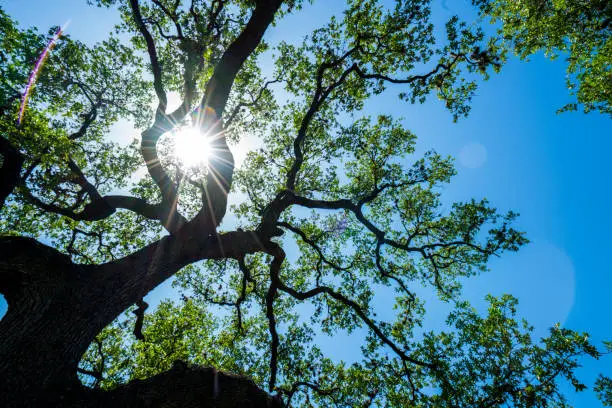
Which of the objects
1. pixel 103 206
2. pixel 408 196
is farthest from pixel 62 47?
pixel 408 196

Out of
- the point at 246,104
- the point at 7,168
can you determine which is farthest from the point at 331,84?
the point at 7,168

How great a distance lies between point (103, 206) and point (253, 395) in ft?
23.3

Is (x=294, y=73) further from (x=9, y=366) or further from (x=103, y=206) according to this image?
(x=9, y=366)

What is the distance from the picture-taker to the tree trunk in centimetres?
364

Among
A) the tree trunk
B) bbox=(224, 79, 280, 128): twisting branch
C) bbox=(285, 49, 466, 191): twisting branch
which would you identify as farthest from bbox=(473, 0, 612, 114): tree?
the tree trunk

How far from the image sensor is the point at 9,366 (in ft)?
12.2

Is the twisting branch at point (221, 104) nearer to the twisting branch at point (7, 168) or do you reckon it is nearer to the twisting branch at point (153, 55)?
the twisting branch at point (153, 55)

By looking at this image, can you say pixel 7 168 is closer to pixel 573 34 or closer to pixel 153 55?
pixel 153 55

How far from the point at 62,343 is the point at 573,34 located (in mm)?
22405

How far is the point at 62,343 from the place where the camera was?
433 cm

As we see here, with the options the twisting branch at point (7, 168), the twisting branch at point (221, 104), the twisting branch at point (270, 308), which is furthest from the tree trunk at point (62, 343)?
the twisting branch at point (270, 308)

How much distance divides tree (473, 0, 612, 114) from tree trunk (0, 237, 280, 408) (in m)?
17.1

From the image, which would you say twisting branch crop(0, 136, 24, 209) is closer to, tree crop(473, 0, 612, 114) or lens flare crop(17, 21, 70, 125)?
lens flare crop(17, 21, 70, 125)

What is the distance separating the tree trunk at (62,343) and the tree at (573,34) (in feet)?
56.2
